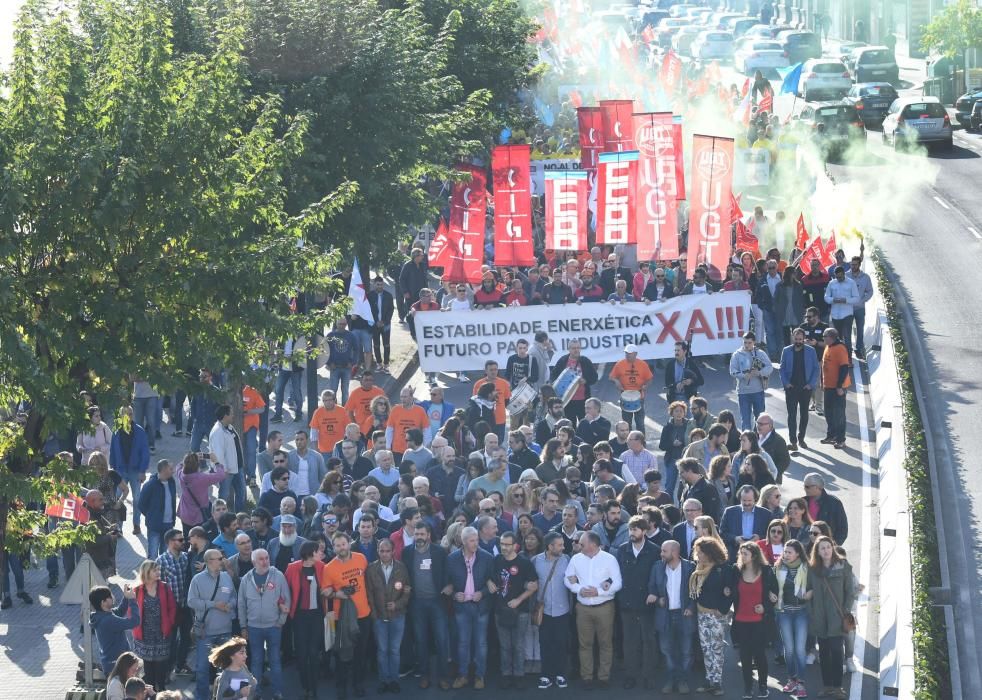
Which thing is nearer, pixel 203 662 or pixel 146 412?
pixel 203 662

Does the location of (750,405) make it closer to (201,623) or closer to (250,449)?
(250,449)

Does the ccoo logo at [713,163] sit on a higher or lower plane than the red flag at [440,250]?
higher

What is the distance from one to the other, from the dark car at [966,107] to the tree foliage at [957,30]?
7898mm

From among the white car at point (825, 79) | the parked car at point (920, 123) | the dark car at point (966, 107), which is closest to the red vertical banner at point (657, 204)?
the parked car at point (920, 123)

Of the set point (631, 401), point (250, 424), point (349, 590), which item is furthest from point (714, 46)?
point (349, 590)

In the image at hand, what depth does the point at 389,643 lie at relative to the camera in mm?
14938

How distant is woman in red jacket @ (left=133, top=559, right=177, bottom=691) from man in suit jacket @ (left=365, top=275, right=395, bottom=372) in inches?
430

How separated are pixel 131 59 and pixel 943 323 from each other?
16.8 m

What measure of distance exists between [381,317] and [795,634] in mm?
12335

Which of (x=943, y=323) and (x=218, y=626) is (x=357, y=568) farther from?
(x=943, y=323)

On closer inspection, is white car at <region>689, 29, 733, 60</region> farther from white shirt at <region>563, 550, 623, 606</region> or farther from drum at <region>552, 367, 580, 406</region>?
white shirt at <region>563, 550, 623, 606</region>

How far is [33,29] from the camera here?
47.5 ft

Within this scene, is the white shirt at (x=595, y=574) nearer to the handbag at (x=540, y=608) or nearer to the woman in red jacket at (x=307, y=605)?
the handbag at (x=540, y=608)

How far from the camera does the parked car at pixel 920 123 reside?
44938 millimetres
